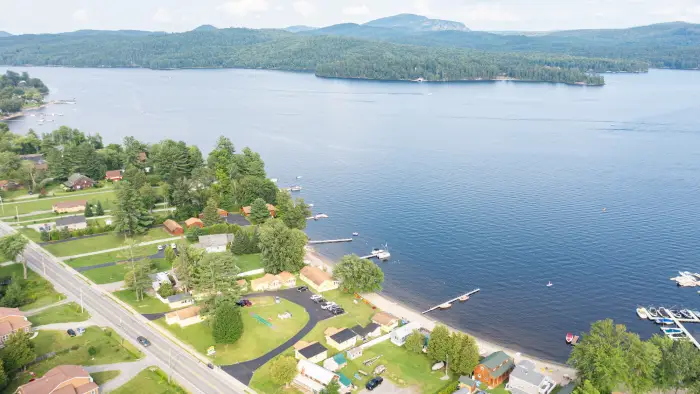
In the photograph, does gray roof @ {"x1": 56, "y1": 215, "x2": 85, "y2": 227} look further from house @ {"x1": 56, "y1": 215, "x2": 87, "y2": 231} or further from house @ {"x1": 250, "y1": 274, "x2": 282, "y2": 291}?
house @ {"x1": 250, "y1": 274, "x2": 282, "y2": 291}

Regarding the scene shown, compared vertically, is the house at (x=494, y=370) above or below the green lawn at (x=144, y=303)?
below

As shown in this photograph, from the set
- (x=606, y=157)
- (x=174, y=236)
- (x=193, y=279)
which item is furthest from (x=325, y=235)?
(x=606, y=157)

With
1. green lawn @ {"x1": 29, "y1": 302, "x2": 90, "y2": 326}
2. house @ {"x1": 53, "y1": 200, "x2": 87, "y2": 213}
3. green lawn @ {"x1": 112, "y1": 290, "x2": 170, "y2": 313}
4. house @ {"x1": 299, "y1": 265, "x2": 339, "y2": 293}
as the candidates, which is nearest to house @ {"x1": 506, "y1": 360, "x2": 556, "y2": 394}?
house @ {"x1": 299, "y1": 265, "x2": 339, "y2": 293}

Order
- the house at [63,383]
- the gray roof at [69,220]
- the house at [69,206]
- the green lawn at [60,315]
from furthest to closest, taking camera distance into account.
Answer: the house at [69,206] < the gray roof at [69,220] < the green lawn at [60,315] < the house at [63,383]

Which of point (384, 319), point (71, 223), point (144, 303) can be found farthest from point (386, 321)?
point (71, 223)

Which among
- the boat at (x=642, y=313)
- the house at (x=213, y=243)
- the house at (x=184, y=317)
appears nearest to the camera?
the house at (x=184, y=317)

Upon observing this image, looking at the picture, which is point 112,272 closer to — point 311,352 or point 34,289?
point 34,289

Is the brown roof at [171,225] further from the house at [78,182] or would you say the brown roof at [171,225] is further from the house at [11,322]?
the house at [78,182]

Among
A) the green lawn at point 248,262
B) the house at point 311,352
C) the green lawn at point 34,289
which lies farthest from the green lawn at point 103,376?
the green lawn at point 248,262
